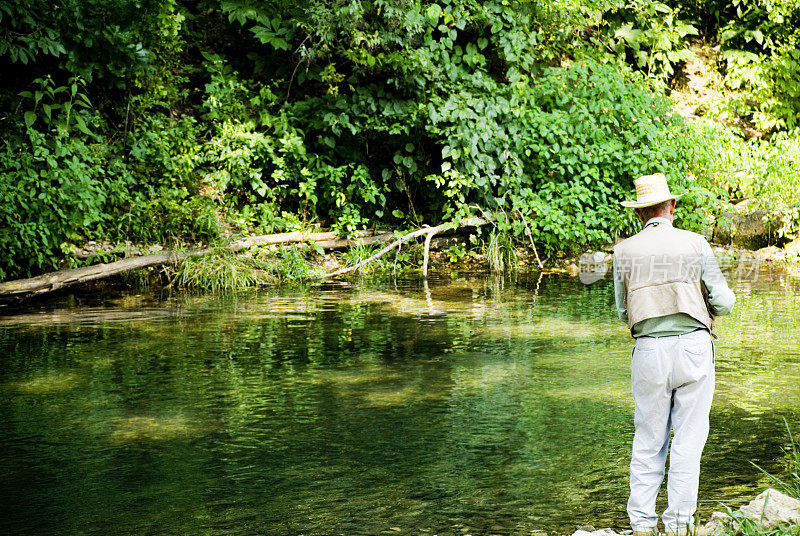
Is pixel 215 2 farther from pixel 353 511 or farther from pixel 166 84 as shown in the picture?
pixel 353 511

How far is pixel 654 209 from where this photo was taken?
177 inches

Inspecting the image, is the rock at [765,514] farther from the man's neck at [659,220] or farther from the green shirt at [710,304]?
the man's neck at [659,220]

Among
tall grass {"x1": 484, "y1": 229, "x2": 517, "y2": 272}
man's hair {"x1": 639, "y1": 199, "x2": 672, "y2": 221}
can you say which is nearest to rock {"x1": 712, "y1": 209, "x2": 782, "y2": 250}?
tall grass {"x1": 484, "y1": 229, "x2": 517, "y2": 272}

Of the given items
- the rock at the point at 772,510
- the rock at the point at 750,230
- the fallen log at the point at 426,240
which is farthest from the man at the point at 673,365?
the rock at the point at 750,230

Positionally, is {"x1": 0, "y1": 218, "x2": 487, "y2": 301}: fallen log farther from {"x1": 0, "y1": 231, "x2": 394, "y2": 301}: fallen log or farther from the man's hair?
the man's hair

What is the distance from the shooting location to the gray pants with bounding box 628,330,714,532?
4.23 meters

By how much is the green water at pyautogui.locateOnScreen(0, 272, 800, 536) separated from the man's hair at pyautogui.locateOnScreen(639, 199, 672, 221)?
1538 mm

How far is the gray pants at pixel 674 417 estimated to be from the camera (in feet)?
13.9

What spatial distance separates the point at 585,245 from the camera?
16.6m

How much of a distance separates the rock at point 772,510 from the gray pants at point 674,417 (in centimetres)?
28

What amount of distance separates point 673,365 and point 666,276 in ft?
1.39

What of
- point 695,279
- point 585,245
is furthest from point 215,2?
point 695,279

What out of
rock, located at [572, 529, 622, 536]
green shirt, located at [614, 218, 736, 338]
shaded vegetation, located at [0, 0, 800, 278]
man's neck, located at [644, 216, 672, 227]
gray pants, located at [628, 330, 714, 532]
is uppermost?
shaded vegetation, located at [0, 0, 800, 278]

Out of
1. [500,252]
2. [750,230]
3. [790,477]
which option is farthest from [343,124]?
[790,477]
